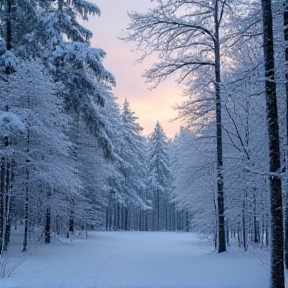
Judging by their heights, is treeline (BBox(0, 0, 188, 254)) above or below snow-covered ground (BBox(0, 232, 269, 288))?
above

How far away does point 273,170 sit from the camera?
7500 millimetres

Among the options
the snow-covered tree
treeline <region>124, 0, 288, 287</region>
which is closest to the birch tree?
treeline <region>124, 0, 288, 287</region>

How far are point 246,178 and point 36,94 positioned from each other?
9274 mm

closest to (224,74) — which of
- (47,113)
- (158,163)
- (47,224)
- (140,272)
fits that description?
(47,113)

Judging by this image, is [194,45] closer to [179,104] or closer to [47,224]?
[179,104]

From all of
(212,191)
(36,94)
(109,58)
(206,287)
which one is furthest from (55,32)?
(206,287)

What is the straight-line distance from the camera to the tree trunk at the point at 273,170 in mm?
7250

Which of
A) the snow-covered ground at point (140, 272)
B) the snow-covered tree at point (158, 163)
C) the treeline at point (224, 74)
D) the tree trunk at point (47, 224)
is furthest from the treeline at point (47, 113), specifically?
the snow-covered tree at point (158, 163)

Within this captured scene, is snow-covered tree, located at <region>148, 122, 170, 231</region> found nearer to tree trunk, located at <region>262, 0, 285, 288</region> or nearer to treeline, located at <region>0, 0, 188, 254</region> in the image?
treeline, located at <region>0, 0, 188, 254</region>

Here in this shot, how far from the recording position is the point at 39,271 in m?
10.0

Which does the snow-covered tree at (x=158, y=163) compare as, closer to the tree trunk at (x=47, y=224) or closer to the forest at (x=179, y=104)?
the forest at (x=179, y=104)

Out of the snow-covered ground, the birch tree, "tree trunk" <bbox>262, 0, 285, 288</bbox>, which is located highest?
the birch tree

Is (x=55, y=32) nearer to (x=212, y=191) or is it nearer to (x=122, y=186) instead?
(x=212, y=191)

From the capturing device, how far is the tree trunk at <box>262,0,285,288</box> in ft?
23.8
